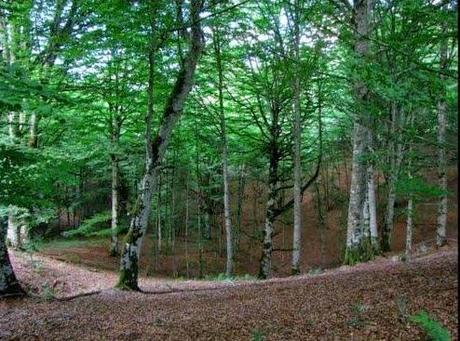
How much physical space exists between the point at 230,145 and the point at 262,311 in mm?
12886

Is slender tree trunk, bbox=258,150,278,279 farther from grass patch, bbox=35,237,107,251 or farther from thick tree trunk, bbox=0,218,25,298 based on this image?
grass patch, bbox=35,237,107,251

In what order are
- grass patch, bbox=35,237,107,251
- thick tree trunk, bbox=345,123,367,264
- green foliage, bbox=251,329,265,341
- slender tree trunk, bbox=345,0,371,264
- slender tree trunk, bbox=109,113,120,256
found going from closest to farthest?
green foliage, bbox=251,329,265,341 → slender tree trunk, bbox=345,0,371,264 → thick tree trunk, bbox=345,123,367,264 → slender tree trunk, bbox=109,113,120,256 → grass patch, bbox=35,237,107,251

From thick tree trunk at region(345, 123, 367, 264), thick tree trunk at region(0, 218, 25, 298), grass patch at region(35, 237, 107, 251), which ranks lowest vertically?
grass patch at region(35, 237, 107, 251)

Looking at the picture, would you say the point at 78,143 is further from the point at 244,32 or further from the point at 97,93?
the point at 244,32

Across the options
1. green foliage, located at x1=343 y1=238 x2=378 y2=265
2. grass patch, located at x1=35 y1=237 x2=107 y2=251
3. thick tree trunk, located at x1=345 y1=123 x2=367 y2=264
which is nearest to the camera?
thick tree trunk, located at x1=345 y1=123 x2=367 y2=264

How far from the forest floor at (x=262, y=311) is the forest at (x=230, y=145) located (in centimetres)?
4

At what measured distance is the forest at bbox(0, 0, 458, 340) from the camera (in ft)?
21.1

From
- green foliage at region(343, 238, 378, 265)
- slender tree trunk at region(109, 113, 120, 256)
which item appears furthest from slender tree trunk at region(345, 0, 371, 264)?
slender tree trunk at region(109, 113, 120, 256)

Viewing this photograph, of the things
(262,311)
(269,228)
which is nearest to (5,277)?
(262,311)

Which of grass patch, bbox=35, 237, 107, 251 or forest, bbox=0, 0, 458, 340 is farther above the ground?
forest, bbox=0, 0, 458, 340

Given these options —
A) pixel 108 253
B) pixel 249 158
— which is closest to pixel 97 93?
pixel 249 158

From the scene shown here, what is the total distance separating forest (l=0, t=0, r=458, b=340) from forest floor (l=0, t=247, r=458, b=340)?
0.04m

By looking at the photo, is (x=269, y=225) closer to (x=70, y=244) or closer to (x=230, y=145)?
(x=230, y=145)

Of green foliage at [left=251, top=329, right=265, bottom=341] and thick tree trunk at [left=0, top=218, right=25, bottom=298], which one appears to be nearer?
green foliage at [left=251, top=329, right=265, bottom=341]
